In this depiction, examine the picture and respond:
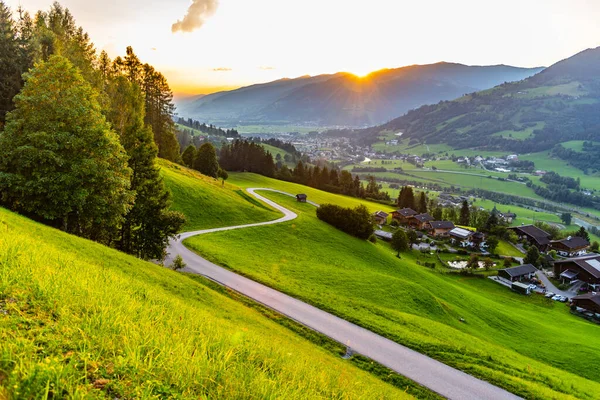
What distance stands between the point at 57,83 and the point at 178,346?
2461 cm

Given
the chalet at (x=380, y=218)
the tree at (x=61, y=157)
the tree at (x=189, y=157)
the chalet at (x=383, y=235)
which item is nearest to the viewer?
the tree at (x=61, y=157)

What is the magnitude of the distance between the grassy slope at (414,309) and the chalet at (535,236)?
61.6 meters

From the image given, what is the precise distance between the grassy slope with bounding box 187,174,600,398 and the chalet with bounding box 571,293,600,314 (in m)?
10.7

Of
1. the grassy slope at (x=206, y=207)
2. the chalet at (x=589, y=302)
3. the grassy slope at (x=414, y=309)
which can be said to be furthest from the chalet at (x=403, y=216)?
the grassy slope at (x=206, y=207)

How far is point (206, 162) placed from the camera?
300ft

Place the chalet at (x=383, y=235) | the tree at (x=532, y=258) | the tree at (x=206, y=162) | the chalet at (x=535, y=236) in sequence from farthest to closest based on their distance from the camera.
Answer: the chalet at (x=535, y=236) < the tree at (x=206, y=162) < the tree at (x=532, y=258) < the chalet at (x=383, y=235)

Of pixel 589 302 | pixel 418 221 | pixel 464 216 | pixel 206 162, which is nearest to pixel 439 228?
pixel 418 221

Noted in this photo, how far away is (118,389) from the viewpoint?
3967mm

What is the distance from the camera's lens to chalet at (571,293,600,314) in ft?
185

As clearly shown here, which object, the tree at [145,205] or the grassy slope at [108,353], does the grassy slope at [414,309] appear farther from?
the grassy slope at [108,353]

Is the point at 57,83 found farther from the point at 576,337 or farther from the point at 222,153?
the point at 222,153

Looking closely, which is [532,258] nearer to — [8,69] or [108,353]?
[108,353]

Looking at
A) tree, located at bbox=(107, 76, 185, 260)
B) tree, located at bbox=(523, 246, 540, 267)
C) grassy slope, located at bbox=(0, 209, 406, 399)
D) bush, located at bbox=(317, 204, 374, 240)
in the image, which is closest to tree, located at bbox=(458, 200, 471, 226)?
tree, located at bbox=(523, 246, 540, 267)

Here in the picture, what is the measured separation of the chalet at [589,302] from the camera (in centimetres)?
5631
